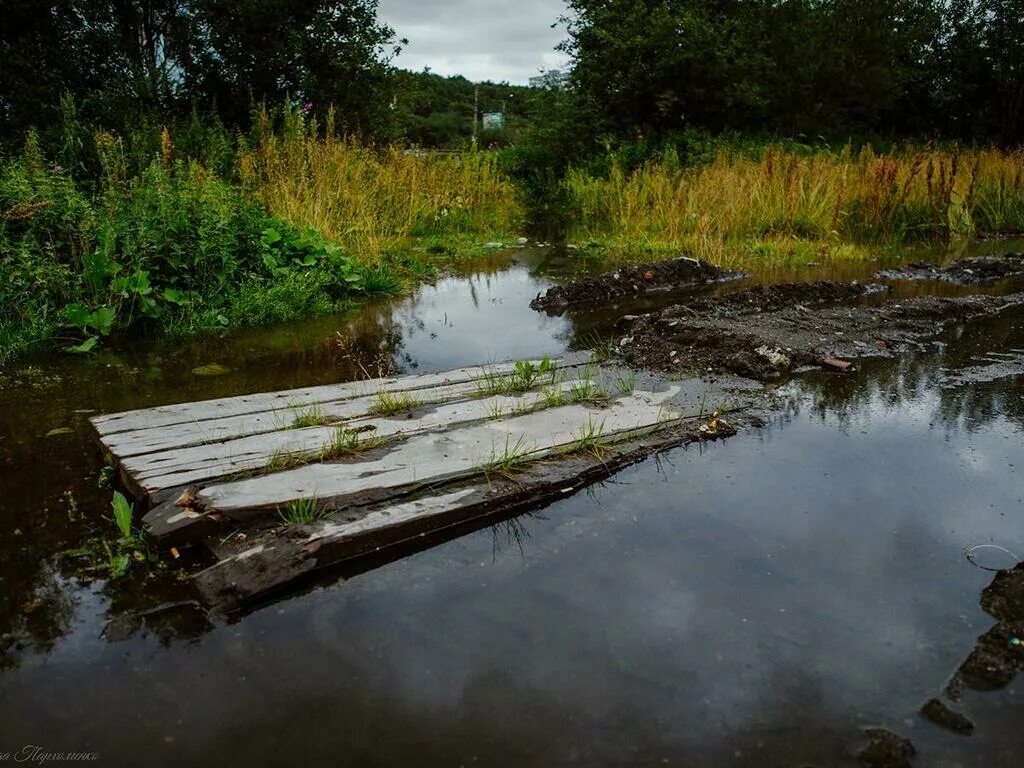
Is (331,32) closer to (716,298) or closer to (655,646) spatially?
(716,298)

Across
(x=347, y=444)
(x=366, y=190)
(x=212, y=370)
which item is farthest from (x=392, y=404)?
(x=366, y=190)

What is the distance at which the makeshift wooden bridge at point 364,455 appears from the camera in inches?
91.5

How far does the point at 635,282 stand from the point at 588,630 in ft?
16.5

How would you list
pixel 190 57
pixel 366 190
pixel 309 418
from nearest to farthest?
pixel 309 418
pixel 366 190
pixel 190 57

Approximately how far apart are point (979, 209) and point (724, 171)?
414 centimetres

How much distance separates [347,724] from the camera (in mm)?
1666

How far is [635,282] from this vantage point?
666 centimetres

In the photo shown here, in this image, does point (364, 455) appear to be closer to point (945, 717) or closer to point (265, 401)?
point (265, 401)

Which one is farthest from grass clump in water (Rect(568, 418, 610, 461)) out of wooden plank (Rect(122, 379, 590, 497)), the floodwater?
wooden plank (Rect(122, 379, 590, 497))

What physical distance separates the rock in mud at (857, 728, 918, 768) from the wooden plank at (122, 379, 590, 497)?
6.55ft

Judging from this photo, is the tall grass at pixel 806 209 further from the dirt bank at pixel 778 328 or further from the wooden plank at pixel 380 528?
the wooden plank at pixel 380 528

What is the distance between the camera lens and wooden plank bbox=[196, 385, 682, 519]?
2.47 meters

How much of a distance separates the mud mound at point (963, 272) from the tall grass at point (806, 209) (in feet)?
3.18

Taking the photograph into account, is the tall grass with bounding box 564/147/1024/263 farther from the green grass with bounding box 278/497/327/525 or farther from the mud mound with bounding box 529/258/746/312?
the green grass with bounding box 278/497/327/525
